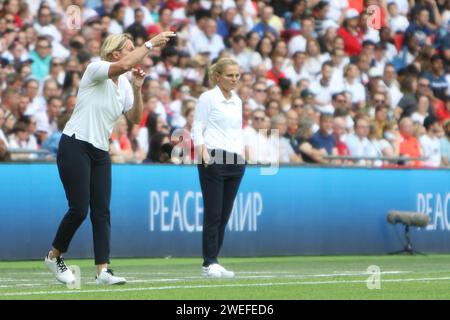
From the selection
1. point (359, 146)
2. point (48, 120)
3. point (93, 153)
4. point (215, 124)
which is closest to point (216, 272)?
point (215, 124)

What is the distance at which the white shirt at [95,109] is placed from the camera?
11398 mm

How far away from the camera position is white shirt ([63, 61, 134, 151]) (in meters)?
11.4

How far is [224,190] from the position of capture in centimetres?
1359

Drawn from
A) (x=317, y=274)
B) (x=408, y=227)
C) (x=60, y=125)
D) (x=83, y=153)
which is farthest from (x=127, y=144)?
(x=83, y=153)

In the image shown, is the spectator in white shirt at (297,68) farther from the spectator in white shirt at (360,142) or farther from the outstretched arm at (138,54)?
the outstretched arm at (138,54)

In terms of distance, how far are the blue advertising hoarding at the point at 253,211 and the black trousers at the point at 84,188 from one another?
5601 millimetres

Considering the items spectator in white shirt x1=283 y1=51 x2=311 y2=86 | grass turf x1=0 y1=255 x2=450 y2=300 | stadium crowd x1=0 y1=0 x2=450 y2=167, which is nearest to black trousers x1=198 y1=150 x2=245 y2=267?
grass turf x1=0 y1=255 x2=450 y2=300

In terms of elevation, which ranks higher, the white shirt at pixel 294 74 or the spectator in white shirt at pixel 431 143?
the white shirt at pixel 294 74

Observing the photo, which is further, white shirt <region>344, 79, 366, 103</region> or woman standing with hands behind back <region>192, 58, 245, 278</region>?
white shirt <region>344, 79, 366, 103</region>

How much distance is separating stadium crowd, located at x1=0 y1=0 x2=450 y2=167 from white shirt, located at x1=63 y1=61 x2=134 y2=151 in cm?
581

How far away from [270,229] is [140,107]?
24.6 feet

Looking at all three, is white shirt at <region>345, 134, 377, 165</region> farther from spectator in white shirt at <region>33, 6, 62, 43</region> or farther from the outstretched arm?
the outstretched arm

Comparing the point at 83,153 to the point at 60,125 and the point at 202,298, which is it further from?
the point at 60,125

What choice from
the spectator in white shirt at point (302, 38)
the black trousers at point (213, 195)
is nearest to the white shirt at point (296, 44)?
the spectator in white shirt at point (302, 38)
